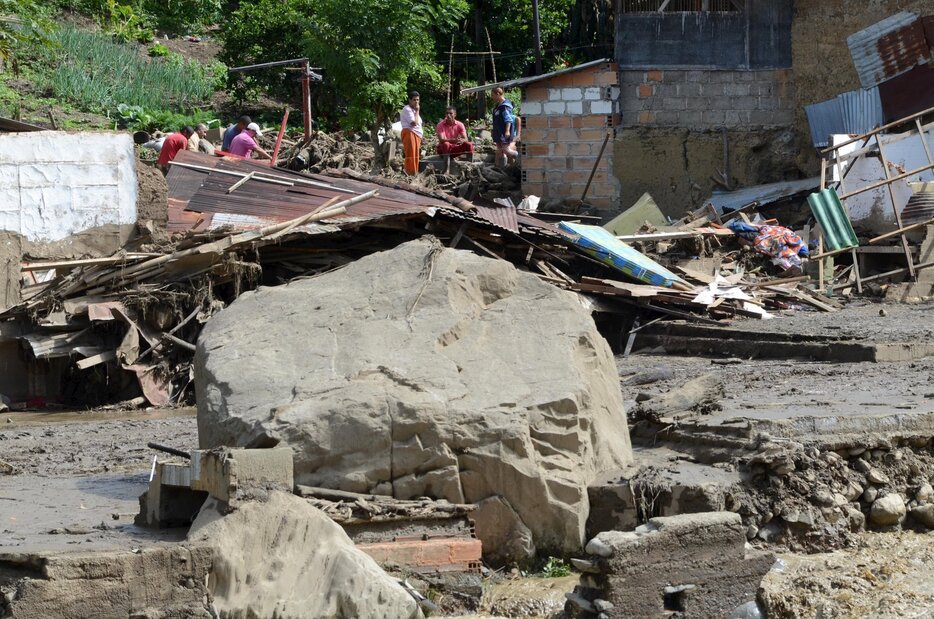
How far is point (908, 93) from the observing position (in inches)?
744

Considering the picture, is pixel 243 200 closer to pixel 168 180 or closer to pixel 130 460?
pixel 168 180

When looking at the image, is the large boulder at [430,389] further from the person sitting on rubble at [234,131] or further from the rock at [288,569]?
the person sitting on rubble at [234,131]

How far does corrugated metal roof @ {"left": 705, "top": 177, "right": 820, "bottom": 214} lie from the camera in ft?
61.1

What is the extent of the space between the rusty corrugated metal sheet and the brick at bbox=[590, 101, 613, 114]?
407cm

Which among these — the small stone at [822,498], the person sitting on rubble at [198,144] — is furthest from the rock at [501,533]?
the person sitting on rubble at [198,144]

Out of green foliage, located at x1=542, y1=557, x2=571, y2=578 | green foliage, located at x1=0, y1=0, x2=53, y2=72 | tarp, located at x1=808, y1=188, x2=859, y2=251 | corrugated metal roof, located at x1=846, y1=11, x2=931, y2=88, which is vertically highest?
green foliage, located at x1=0, y1=0, x2=53, y2=72

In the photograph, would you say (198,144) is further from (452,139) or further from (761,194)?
(761,194)

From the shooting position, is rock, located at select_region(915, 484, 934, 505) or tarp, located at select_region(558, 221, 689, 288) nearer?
rock, located at select_region(915, 484, 934, 505)

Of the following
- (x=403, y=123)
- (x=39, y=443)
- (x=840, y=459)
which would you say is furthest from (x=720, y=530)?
(x=403, y=123)

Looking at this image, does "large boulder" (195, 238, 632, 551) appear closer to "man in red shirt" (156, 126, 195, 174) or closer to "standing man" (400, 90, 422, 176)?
"man in red shirt" (156, 126, 195, 174)

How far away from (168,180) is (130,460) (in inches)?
268

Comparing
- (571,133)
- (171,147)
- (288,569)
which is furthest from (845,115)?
(288,569)

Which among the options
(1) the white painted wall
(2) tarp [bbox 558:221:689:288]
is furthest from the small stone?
(1) the white painted wall

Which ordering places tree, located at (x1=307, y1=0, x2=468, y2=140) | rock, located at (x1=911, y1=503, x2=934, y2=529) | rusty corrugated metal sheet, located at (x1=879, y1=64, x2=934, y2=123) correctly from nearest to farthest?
rock, located at (x1=911, y1=503, x2=934, y2=529) < rusty corrugated metal sheet, located at (x1=879, y1=64, x2=934, y2=123) < tree, located at (x1=307, y1=0, x2=468, y2=140)
